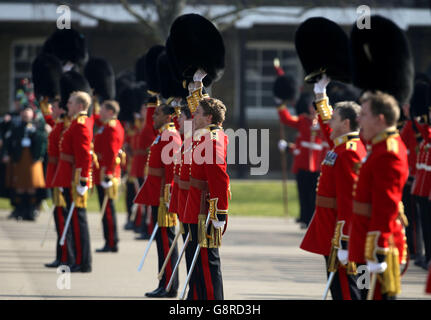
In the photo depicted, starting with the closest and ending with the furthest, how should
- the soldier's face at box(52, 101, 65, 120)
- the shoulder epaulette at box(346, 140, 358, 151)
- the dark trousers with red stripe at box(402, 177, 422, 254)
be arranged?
the shoulder epaulette at box(346, 140, 358, 151)
the soldier's face at box(52, 101, 65, 120)
the dark trousers with red stripe at box(402, 177, 422, 254)

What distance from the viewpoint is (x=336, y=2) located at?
55.1ft

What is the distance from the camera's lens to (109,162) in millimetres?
9617

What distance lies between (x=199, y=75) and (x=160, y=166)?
0.91 meters

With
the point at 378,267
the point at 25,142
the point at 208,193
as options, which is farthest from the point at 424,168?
the point at 25,142

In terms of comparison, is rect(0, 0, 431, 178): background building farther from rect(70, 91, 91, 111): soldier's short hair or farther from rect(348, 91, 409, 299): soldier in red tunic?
rect(348, 91, 409, 299): soldier in red tunic

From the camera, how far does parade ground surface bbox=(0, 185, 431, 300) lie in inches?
285

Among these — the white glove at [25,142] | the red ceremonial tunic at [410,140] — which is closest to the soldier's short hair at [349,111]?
the red ceremonial tunic at [410,140]

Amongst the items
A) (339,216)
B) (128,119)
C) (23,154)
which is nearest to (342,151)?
(339,216)

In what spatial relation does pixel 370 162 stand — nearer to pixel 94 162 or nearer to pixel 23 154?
pixel 94 162

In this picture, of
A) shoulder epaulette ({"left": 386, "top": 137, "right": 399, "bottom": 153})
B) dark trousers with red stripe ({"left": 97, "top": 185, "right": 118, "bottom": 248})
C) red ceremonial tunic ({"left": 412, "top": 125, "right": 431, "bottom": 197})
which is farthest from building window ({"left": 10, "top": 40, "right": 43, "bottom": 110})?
shoulder epaulette ({"left": 386, "top": 137, "right": 399, "bottom": 153})

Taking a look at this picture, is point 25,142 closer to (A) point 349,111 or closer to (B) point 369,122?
(A) point 349,111

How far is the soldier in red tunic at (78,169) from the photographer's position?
8188 mm

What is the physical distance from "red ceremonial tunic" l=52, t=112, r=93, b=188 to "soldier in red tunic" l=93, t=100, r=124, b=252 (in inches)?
50.5

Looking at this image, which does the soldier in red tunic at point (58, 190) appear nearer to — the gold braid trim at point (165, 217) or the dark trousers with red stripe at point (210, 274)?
the gold braid trim at point (165, 217)
